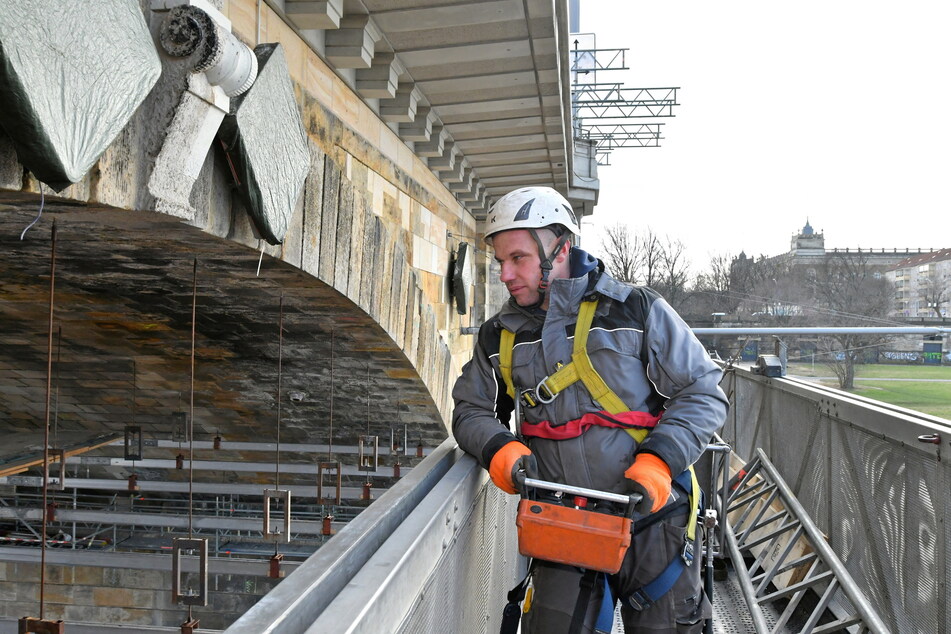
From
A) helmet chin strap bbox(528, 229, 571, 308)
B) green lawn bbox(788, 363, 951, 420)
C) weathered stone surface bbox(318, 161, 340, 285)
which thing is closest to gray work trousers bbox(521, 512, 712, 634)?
helmet chin strap bbox(528, 229, 571, 308)

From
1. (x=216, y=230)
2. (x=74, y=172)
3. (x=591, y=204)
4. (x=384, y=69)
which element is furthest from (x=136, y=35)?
(x=591, y=204)

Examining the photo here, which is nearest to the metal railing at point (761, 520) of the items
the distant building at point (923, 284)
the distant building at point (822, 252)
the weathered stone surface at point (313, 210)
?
the weathered stone surface at point (313, 210)

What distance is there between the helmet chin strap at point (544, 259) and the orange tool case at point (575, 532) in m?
0.64

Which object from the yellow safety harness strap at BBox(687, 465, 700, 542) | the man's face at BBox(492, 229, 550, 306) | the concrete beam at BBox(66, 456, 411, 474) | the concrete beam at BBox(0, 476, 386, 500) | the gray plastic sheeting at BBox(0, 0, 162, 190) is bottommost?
the concrete beam at BBox(0, 476, 386, 500)

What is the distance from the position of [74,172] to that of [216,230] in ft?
3.47

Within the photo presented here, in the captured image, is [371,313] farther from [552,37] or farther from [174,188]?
[174,188]

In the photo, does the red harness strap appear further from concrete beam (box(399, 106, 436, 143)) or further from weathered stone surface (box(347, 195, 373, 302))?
concrete beam (box(399, 106, 436, 143))

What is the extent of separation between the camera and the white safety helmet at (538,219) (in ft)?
8.45

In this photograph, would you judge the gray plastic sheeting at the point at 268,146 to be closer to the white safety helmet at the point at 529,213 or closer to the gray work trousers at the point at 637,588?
the white safety helmet at the point at 529,213

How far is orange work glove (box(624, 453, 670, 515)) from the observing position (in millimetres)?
2127

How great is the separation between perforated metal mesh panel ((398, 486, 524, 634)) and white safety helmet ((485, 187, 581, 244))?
2.67 feet

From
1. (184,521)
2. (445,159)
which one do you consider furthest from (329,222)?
(184,521)

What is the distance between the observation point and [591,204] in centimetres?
1338

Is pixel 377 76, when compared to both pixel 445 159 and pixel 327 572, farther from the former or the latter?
pixel 327 572
